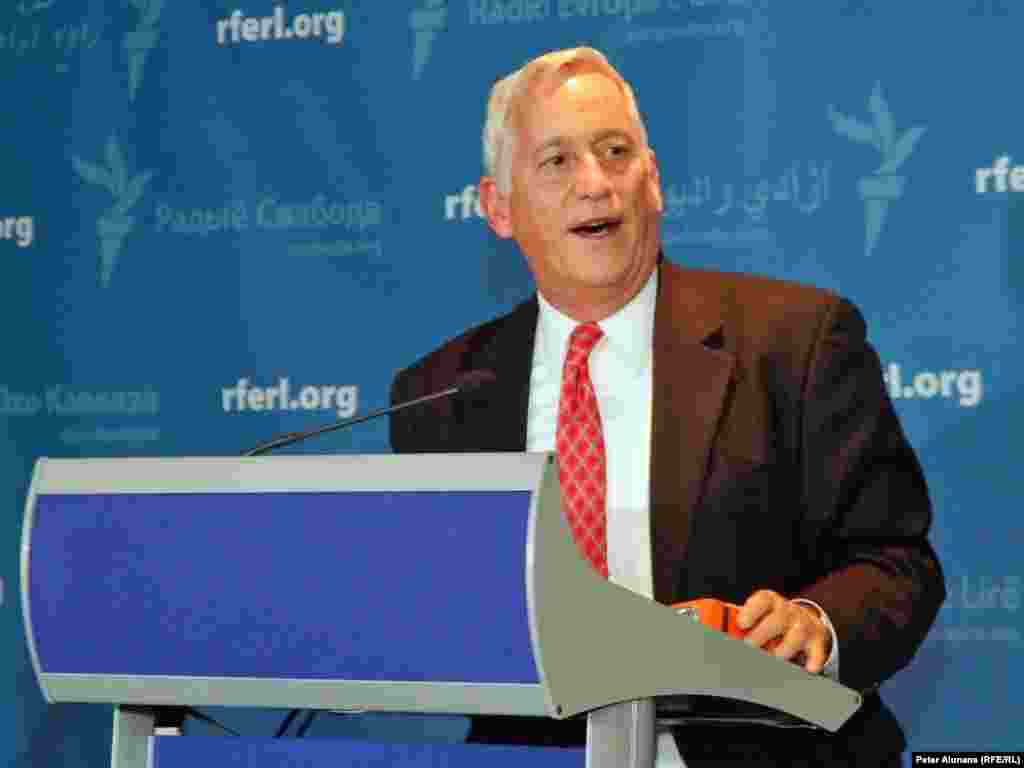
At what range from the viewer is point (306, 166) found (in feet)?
15.1

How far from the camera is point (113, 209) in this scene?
480 cm

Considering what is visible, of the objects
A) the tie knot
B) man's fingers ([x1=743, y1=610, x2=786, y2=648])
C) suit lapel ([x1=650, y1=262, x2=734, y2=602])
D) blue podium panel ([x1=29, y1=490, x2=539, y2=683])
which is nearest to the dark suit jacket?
suit lapel ([x1=650, y1=262, x2=734, y2=602])

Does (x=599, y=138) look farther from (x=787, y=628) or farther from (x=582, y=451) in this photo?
(x=787, y=628)

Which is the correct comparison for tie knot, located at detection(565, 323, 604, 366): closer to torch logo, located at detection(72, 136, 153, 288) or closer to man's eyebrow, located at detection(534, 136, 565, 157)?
man's eyebrow, located at detection(534, 136, 565, 157)

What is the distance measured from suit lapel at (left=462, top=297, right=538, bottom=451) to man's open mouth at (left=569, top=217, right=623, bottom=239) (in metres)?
0.21

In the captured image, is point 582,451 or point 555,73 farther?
point 555,73

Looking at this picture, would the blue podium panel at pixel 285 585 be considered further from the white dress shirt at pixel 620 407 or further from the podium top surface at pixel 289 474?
the white dress shirt at pixel 620 407

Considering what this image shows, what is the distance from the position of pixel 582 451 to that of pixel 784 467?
13.2 inches

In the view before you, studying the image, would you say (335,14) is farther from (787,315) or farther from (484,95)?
(787,315)

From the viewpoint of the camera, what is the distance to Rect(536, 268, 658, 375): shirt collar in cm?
302

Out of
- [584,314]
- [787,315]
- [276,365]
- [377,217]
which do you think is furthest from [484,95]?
[787,315]

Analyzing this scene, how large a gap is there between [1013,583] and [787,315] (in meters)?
1.32

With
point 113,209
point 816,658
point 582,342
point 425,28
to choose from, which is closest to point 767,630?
point 816,658

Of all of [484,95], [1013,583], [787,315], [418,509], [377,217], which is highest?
[484,95]
